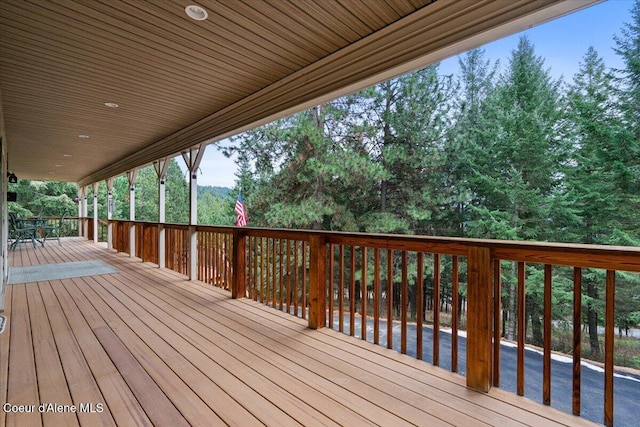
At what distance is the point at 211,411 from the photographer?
169cm

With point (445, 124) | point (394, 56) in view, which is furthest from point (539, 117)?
point (394, 56)

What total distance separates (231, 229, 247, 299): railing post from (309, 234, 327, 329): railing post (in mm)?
1474

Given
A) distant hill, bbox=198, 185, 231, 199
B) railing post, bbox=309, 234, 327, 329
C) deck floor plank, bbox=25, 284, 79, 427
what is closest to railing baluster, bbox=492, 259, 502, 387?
railing post, bbox=309, 234, 327, 329

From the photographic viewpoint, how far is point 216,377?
2.06m

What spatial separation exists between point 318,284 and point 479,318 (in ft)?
4.92

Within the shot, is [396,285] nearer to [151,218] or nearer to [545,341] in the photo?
[545,341]

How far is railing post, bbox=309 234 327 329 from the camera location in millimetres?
3012

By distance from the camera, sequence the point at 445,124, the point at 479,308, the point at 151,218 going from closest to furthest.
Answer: the point at 479,308, the point at 445,124, the point at 151,218

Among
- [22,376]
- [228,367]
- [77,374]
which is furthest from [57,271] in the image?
[228,367]

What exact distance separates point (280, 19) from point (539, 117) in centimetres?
1161

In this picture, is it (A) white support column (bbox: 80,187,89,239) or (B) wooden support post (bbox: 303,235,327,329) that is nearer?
(B) wooden support post (bbox: 303,235,327,329)

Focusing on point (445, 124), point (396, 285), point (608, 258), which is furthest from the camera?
point (396, 285)

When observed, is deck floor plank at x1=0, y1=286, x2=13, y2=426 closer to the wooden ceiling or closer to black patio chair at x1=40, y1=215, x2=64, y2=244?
the wooden ceiling

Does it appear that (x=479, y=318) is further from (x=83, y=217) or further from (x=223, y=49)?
(x=83, y=217)
